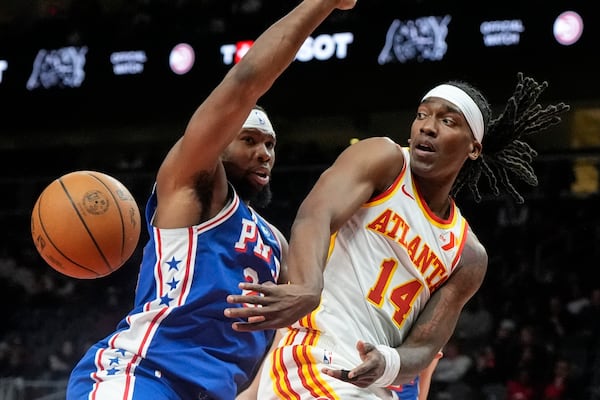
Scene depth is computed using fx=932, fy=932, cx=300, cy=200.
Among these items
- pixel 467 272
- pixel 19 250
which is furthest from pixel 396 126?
pixel 467 272

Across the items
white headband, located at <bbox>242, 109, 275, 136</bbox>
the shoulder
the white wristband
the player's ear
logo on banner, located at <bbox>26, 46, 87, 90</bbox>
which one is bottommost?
the white wristband

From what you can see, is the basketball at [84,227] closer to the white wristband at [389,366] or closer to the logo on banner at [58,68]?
the white wristband at [389,366]

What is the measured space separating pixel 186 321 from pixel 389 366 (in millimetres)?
667

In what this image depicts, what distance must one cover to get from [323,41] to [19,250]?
5751 millimetres

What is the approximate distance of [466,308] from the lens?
10430 millimetres

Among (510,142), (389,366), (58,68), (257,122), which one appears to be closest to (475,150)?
(510,142)

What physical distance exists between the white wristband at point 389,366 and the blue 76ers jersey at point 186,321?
47 centimetres

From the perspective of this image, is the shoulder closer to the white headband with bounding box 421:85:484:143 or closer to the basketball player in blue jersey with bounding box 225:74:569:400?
the basketball player in blue jersey with bounding box 225:74:569:400

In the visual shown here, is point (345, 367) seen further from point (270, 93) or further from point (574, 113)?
point (574, 113)

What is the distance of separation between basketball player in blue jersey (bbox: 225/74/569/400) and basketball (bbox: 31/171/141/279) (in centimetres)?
76

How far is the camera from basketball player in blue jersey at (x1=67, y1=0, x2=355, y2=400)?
2.92m

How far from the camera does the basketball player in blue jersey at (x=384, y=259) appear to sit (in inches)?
118

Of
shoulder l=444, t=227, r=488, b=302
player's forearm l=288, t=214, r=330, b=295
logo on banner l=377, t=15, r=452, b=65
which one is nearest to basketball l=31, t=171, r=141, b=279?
player's forearm l=288, t=214, r=330, b=295

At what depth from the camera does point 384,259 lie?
324cm
